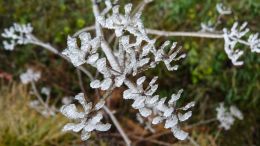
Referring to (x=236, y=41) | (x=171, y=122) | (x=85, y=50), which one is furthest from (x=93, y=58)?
(x=236, y=41)

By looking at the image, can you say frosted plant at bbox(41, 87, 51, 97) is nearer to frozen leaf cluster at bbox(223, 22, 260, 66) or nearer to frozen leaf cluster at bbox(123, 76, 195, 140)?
frozen leaf cluster at bbox(223, 22, 260, 66)

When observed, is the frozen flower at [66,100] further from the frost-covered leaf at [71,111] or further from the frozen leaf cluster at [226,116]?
the frost-covered leaf at [71,111]

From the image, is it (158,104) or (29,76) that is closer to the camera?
(158,104)

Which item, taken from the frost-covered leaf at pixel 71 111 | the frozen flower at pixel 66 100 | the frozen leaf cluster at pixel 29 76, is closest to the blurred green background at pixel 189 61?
the frozen flower at pixel 66 100

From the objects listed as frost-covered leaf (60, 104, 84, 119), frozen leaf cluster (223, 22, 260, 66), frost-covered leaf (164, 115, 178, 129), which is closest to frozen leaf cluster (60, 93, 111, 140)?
frost-covered leaf (60, 104, 84, 119)

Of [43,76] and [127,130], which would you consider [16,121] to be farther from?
[127,130]

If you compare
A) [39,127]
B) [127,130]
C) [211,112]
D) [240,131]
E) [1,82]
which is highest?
[1,82]

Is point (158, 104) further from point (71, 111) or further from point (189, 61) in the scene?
point (189, 61)

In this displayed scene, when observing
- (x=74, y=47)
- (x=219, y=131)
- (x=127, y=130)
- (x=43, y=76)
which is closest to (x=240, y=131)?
(x=219, y=131)
